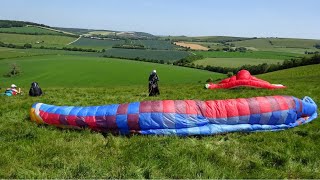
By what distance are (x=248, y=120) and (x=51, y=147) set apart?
6.63m

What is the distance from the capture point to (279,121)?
1198 cm

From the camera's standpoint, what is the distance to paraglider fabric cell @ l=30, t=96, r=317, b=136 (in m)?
11.3

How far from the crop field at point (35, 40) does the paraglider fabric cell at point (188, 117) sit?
15794 cm

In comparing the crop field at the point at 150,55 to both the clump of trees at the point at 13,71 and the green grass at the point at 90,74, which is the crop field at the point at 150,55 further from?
the clump of trees at the point at 13,71

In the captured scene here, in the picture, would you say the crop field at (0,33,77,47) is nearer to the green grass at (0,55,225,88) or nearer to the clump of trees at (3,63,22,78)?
the green grass at (0,55,225,88)

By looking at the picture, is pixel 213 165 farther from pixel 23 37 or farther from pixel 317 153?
pixel 23 37

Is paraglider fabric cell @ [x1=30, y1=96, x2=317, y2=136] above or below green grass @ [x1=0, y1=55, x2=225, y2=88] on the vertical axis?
above

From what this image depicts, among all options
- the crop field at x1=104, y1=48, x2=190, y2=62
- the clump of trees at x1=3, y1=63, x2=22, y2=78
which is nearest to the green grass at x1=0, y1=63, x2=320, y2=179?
the clump of trees at x1=3, y1=63, x2=22, y2=78

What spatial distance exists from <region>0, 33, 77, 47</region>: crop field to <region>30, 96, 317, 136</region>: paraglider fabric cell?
6218 inches

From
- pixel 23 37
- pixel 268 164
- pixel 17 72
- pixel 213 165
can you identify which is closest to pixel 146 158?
pixel 213 165

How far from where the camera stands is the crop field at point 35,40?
163 meters

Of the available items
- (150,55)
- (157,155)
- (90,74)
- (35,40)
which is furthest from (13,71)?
(35,40)

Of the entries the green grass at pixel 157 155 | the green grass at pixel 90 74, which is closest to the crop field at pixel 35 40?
the green grass at pixel 90 74

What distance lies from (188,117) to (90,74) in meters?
66.6
